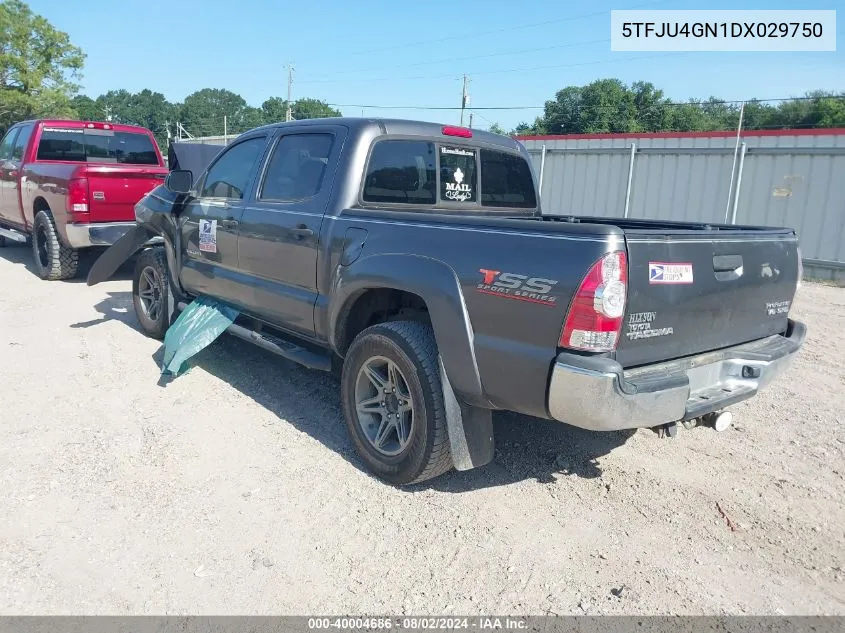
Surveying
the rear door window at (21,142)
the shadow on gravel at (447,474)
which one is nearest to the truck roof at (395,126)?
the shadow on gravel at (447,474)

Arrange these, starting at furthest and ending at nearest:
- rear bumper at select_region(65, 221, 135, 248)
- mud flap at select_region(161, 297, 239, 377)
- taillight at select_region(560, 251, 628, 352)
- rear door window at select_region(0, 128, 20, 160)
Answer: rear door window at select_region(0, 128, 20, 160), rear bumper at select_region(65, 221, 135, 248), mud flap at select_region(161, 297, 239, 377), taillight at select_region(560, 251, 628, 352)

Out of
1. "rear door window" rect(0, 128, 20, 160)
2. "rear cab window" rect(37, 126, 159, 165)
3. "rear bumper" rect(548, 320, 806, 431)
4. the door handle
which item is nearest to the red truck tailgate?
"rear cab window" rect(37, 126, 159, 165)

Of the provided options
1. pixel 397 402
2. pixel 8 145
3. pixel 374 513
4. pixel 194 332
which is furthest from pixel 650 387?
pixel 8 145

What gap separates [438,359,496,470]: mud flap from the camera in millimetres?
3291

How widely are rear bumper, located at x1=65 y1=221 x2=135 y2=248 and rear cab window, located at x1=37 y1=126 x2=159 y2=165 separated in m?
1.63

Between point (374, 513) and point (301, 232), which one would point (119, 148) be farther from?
point (374, 513)

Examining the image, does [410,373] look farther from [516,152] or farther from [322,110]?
[322,110]

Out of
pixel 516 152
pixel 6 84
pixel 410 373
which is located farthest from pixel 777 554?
pixel 6 84

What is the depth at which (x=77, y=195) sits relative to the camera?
8.17 m

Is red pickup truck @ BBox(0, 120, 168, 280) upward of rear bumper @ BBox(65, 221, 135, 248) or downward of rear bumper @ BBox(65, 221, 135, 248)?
upward

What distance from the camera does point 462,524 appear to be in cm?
331

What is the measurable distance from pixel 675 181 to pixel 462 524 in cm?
1144

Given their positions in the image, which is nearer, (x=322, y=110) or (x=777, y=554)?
(x=777, y=554)

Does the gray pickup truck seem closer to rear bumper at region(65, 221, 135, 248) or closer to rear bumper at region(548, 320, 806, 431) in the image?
rear bumper at region(548, 320, 806, 431)
